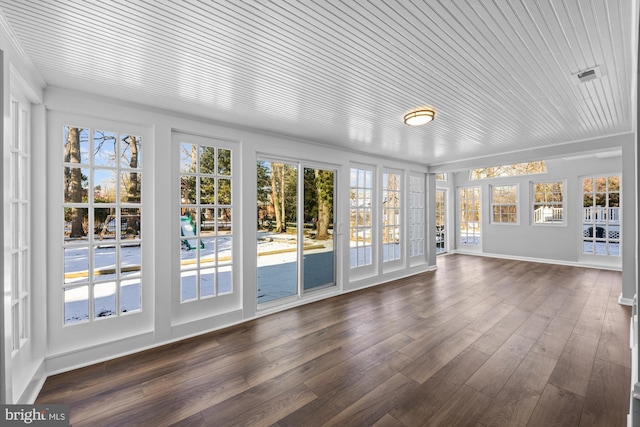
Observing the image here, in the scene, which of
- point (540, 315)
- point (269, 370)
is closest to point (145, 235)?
point (269, 370)

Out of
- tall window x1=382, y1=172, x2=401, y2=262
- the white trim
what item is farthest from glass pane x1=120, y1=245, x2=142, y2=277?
the white trim

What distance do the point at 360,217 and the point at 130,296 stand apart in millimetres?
3441

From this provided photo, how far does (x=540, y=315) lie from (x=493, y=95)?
277cm

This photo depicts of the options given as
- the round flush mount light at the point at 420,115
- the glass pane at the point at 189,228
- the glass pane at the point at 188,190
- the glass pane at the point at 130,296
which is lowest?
the glass pane at the point at 130,296

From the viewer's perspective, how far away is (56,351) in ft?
7.67

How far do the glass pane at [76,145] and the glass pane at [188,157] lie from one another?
0.79m

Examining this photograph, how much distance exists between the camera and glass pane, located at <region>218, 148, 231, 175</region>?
3.26 m

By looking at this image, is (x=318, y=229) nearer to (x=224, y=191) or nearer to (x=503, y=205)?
(x=224, y=191)

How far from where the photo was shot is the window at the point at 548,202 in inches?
260

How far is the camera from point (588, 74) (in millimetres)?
2070

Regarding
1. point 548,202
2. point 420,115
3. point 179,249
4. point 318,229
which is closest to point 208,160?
point 179,249

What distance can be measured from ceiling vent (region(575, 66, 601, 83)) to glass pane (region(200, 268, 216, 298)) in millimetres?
3810

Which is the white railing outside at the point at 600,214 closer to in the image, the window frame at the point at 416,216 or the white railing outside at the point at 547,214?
the white railing outside at the point at 547,214

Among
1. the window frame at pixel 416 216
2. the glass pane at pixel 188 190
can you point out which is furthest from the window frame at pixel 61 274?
the window frame at pixel 416 216
